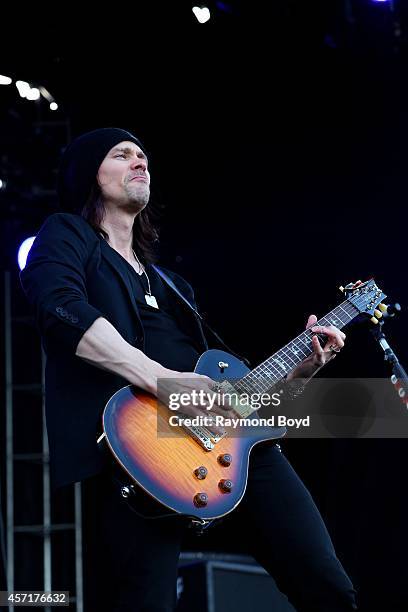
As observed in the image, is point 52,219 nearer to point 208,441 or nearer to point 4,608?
point 208,441

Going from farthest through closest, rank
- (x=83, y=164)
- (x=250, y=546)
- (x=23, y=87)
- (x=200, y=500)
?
(x=23, y=87) < (x=83, y=164) < (x=250, y=546) < (x=200, y=500)

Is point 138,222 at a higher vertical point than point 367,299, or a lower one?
higher

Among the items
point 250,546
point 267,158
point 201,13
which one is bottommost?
point 250,546

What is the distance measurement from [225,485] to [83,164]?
1.53 metres

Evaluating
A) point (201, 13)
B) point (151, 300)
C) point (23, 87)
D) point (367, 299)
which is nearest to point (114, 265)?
point (151, 300)

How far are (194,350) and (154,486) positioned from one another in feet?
2.38

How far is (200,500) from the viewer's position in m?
2.44

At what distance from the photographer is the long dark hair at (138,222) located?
3.30 m

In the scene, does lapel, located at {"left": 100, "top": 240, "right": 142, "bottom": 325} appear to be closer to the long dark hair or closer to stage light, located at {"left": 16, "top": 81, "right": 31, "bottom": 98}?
the long dark hair

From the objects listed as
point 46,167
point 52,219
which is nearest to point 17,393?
point 46,167

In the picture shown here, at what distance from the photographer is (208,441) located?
2598 millimetres

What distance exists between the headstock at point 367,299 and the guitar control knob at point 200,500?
3.61 feet

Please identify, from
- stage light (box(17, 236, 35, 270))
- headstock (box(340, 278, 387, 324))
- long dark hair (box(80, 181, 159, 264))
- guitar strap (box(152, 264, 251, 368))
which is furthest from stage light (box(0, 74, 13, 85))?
headstock (box(340, 278, 387, 324))

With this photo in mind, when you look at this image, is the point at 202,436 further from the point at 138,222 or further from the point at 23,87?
the point at 23,87
